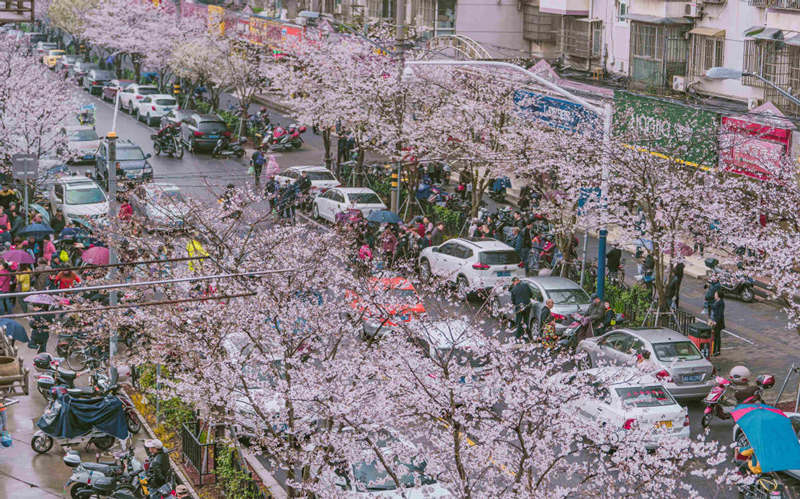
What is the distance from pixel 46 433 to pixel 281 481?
14.3 ft

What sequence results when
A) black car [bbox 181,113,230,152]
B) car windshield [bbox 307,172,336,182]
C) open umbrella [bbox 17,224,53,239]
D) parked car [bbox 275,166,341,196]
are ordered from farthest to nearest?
black car [bbox 181,113,230,152], car windshield [bbox 307,172,336,182], parked car [bbox 275,166,341,196], open umbrella [bbox 17,224,53,239]

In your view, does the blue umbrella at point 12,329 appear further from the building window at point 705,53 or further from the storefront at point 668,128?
the building window at point 705,53

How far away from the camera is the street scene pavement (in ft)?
52.2

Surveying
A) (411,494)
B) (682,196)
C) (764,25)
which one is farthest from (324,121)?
(411,494)

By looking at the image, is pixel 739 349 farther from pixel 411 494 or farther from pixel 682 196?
pixel 411 494

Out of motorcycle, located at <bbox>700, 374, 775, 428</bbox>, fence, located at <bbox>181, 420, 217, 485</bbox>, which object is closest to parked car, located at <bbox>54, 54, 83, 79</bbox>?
fence, located at <bbox>181, 420, 217, 485</bbox>

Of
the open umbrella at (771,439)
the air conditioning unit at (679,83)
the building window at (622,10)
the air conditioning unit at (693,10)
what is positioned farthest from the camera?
the building window at (622,10)

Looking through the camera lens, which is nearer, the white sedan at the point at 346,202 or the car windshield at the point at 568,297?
the car windshield at the point at 568,297

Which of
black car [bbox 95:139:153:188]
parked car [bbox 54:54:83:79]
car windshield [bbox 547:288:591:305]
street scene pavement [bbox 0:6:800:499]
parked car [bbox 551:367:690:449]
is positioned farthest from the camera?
parked car [bbox 54:54:83:79]

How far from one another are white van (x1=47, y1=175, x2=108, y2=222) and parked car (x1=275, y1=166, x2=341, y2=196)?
6.32 meters

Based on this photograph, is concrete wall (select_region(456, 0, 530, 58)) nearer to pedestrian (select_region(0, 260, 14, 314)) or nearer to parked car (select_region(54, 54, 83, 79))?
pedestrian (select_region(0, 260, 14, 314))

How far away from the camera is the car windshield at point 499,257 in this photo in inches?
1237

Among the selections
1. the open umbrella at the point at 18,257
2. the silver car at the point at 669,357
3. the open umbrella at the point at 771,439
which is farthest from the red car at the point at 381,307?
the open umbrella at the point at 18,257

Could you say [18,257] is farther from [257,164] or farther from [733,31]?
[733,31]
